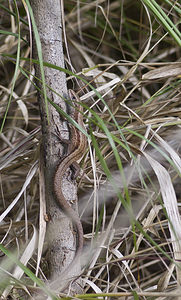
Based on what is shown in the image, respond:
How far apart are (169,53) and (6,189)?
3.49 ft

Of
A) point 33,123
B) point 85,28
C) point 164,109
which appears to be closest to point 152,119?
point 164,109

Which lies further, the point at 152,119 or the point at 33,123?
the point at 33,123

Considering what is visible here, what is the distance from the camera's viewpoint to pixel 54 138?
109 cm

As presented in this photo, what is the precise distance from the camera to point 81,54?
5.84ft

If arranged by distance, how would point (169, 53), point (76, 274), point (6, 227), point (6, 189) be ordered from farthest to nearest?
point (169, 53) < point (6, 189) < point (6, 227) < point (76, 274)

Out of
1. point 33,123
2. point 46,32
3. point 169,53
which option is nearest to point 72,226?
point 46,32

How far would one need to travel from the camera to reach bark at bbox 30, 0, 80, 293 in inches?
41.9

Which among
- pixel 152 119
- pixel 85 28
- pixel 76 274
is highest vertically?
pixel 85 28

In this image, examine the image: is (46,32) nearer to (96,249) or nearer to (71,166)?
(71,166)

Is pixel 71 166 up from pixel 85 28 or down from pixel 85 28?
down

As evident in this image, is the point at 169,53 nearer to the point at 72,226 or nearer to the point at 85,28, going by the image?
the point at 85,28

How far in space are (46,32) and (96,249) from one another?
0.65 m

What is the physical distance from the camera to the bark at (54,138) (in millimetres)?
1065

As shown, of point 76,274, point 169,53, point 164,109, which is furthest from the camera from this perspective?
point 169,53
